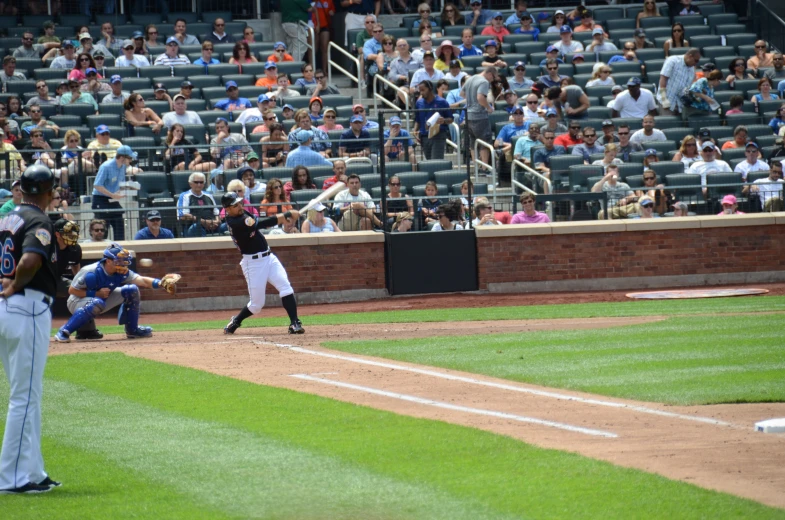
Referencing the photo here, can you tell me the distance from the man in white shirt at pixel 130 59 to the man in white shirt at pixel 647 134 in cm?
1015

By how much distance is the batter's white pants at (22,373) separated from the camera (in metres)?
6.51

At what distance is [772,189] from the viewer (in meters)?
19.4

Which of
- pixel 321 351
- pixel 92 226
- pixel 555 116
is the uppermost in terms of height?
pixel 555 116

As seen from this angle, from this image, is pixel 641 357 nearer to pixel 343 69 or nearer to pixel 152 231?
pixel 152 231

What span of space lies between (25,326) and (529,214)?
519 inches

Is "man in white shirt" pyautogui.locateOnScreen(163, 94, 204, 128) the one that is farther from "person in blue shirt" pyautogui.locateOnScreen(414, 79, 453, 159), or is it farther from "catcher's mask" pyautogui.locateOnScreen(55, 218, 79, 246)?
"catcher's mask" pyautogui.locateOnScreen(55, 218, 79, 246)

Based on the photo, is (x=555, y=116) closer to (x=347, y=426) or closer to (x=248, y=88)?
(x=248, y=88)

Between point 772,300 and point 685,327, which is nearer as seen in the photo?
point 685,327

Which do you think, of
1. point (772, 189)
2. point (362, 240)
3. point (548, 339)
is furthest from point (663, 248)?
point (548, 339)

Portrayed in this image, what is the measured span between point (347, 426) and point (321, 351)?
428 cm

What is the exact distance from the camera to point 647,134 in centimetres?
2139

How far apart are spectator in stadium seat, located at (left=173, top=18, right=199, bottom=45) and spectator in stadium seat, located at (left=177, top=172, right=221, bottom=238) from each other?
6.64 metres

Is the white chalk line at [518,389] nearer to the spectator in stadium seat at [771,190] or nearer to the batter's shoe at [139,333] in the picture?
the batter's shoe at [139,333]

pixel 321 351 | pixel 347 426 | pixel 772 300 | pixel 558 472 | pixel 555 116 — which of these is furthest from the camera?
pixel 555 116
